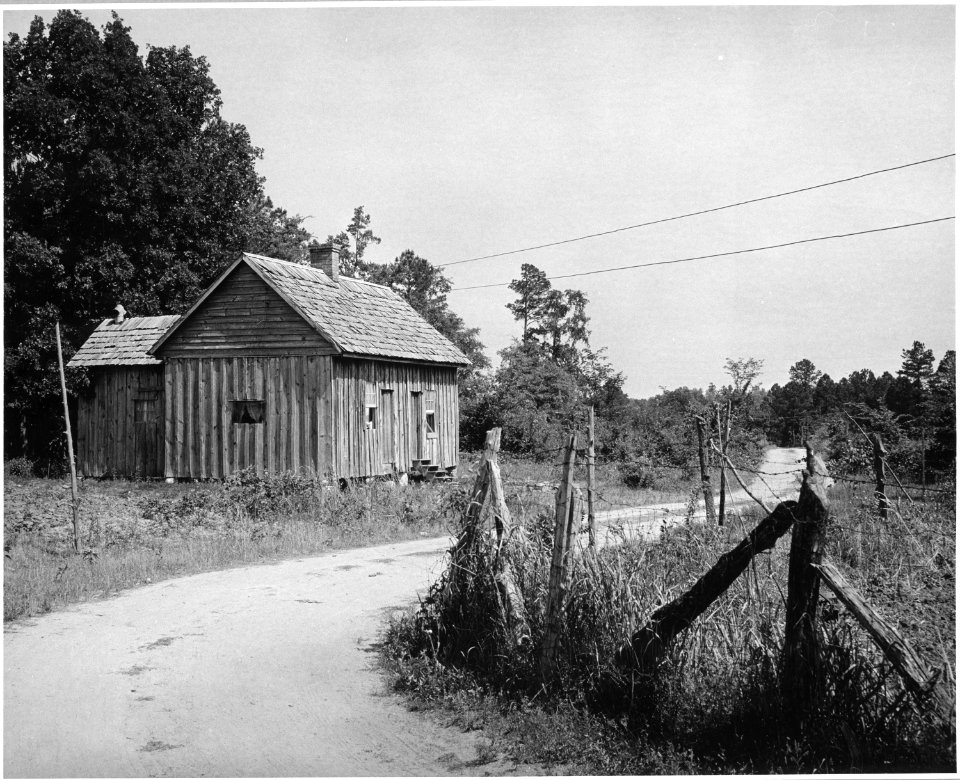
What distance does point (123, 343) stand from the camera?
25531 millimetres

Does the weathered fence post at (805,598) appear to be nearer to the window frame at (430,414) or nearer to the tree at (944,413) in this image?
the tree at (944,413)

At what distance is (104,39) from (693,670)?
26784mm

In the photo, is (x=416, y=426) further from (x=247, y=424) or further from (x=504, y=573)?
(x=504, y=573)

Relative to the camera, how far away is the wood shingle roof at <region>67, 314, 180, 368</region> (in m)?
24.8

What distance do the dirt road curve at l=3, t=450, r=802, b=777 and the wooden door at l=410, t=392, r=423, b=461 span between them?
13715 mm

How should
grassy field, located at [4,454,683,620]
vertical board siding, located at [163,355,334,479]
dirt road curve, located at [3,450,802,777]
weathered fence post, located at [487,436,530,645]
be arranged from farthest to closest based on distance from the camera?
vertical board siding, located at [163,355,334,479], grassy field, located at [4,454,683,620], weathered fence post, located at [487,436,530,645], dirt road curve, located at [3,450,802,777]

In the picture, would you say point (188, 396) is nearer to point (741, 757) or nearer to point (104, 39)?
point (104, 39)

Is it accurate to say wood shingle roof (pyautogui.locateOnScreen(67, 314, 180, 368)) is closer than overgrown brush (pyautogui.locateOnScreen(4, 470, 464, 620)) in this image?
No

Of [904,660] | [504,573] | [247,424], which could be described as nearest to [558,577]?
[504,573]

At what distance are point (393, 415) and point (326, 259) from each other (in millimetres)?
5245

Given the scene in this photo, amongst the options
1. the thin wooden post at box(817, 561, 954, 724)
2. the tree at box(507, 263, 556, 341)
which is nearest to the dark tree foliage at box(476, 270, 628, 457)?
the tree at box(507, 263, 556, 341)

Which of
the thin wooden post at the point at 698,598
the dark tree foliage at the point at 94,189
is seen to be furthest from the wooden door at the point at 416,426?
the thin wooden post at the point at 698,598

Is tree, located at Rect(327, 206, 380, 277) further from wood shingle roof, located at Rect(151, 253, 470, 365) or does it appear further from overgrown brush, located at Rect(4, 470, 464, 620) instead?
overgrown brush, located at Rect(4, 470, 464, 620)

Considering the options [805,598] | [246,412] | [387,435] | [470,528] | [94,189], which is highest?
[94,189]
